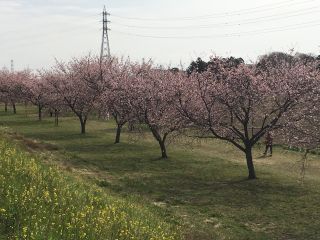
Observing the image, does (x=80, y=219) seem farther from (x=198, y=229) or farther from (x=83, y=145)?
(x=83, y=145)

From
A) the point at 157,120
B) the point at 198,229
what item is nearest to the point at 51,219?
the point at 198,229

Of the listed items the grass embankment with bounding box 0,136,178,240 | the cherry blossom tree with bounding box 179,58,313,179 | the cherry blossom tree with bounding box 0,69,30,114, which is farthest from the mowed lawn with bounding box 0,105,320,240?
the cherry blossom tree with bounding box 0,69,30,114

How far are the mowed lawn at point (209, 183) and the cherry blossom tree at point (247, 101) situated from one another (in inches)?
118

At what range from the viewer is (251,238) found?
18172 mm

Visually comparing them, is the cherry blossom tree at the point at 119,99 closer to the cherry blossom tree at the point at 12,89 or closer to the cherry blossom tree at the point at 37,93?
the cherry blossom tree at the point at 37,93

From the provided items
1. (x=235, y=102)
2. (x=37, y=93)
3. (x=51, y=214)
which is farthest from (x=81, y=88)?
(x=51, y=214)

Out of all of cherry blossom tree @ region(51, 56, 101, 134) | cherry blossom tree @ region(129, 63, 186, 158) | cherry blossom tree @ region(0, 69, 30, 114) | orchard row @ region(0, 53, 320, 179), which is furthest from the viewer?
cherry blossom tree @ region(0, 69, 30, 114)

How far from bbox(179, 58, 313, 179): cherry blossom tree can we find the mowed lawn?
300 cm

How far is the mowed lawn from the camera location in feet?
65.3

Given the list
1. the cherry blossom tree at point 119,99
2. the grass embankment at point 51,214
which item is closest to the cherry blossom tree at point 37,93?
the cherry blossom tree at point 119,99

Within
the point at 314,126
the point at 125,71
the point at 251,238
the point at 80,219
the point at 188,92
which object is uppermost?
the point at 125,71

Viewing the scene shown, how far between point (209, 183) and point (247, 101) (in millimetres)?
5901

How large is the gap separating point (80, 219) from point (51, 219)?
2.43ft

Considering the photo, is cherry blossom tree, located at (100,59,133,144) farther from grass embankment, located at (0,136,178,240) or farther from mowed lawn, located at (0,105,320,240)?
grass embankment, located at (0,136,178,240)
